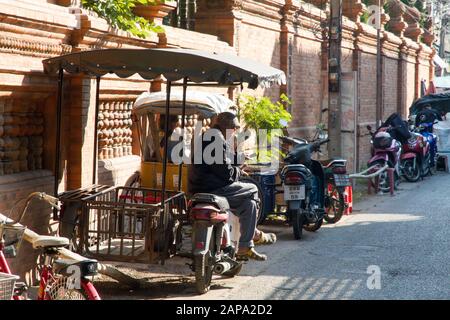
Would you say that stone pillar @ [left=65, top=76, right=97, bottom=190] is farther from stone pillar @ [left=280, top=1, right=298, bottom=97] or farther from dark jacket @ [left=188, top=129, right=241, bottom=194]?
stone pillar @ [left=280, top=1, right=298, bottom=97]

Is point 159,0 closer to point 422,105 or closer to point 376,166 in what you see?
point 376,166

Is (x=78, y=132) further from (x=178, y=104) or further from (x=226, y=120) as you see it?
(x=178, y=104)

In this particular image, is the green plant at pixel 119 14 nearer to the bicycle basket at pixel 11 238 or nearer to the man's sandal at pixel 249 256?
the man's sandal at pixel 249 256

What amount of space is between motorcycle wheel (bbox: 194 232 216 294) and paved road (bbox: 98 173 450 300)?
0.32 ft

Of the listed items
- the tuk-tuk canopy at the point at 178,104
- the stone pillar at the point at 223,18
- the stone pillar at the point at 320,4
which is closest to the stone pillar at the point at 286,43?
the stone pillar at the point at 223,18

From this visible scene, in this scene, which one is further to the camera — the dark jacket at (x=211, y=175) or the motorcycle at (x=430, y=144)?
the motorcycle at (x=430, y=144)

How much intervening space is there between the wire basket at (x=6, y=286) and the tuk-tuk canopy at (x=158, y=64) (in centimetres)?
348

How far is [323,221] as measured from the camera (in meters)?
14.5

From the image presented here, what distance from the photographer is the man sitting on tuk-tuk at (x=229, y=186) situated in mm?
9844

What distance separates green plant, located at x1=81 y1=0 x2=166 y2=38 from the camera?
11.5 m

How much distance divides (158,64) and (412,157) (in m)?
13.4

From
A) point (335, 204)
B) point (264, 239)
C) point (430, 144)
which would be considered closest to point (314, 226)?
point (335, 204)

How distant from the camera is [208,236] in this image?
9.16m

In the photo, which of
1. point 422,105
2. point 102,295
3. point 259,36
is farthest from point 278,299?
point 422,105
